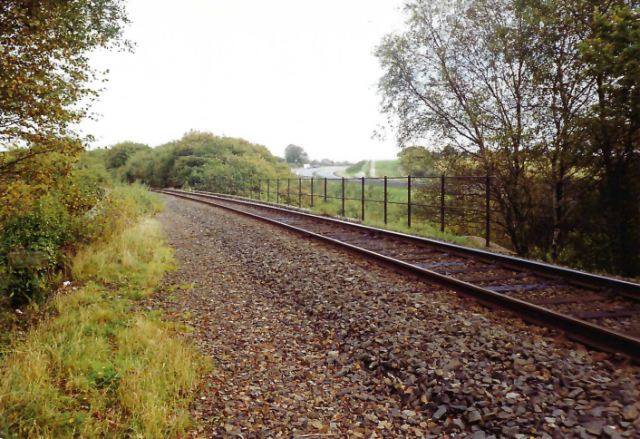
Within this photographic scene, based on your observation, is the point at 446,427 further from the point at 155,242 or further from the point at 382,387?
the point at 155,242

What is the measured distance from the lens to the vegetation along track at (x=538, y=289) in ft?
13.0

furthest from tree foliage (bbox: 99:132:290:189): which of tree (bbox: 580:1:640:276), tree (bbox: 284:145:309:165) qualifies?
tree (bbox: 284:145:309:165)

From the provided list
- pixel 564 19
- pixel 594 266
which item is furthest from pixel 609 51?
pixel 594 266

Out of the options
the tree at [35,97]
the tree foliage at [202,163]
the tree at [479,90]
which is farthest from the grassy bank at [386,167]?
the tree at [35,97]

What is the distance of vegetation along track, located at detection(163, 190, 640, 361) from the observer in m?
3.97

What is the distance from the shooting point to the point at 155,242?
9.40 metres

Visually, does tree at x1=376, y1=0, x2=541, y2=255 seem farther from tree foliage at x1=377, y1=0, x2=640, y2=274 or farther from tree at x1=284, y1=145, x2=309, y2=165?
tree at x1=284, y1=145, x2=309, y2=165

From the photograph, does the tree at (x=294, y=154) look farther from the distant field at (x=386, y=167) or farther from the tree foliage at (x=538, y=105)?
the tree foliage at (x=538, y=105)

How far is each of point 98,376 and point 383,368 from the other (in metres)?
2.34

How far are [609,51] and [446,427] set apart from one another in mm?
8057

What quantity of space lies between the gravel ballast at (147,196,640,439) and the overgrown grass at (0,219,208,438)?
27 cm

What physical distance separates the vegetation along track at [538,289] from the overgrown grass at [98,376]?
317 centimetres

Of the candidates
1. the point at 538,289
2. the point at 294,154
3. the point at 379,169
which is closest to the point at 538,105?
the point at 538,289

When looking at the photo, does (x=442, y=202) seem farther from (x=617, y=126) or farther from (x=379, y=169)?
(x=379, y=169)
